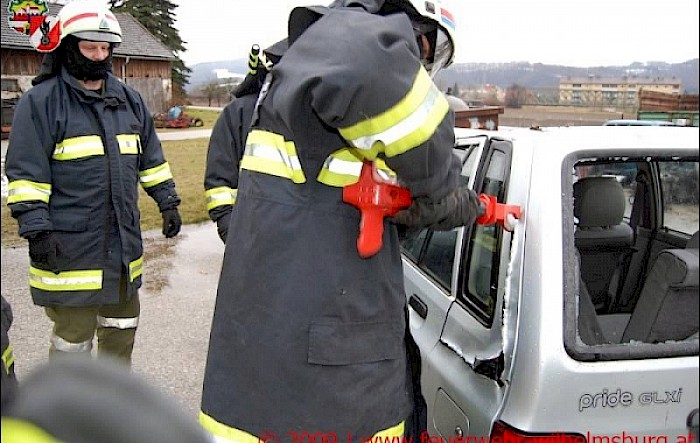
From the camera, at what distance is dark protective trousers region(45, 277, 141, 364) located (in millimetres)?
3094

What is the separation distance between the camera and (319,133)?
1.65m

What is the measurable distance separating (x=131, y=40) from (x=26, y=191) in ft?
3.15

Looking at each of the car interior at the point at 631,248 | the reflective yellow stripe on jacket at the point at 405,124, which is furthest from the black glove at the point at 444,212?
the car interior at the point at 631,248

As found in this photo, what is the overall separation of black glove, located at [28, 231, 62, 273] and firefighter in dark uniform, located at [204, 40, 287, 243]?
34.5 inches

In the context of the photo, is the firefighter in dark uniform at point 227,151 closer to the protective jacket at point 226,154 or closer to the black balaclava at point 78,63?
the protective jacket at point 226,154

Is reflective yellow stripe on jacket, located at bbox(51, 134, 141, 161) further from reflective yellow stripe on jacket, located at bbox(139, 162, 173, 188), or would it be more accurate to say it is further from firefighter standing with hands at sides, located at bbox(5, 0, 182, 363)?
reflective yellow stripe on jacket, located at bbox(139, 162, 173, 188)

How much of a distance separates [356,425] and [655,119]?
175 centimetres

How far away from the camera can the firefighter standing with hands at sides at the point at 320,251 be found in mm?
1502

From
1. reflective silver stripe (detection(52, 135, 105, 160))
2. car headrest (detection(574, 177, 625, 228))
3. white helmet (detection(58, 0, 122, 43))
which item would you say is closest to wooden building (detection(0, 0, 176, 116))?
white helmet (detection(58, 0, 122, 43))

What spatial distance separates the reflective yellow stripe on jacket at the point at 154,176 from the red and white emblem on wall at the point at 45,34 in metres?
0.78

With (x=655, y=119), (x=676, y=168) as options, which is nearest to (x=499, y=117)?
(x=655, y=119)

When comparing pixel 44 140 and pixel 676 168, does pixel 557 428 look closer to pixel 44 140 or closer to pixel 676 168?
pixel 676 168

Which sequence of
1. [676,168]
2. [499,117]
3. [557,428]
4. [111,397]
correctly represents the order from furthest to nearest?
1. [499,117]
2. [676,168]
3. [557,428]
4. [111,397]

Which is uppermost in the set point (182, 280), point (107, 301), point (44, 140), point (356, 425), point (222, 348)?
point (44, 140)
